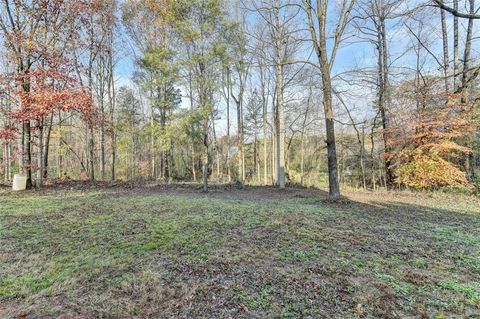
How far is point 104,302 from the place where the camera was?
1953mm

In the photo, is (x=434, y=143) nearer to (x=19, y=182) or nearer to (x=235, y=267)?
(x=235, y=267)

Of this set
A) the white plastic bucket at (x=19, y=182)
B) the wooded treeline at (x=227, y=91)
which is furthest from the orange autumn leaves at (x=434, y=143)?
the white plastic bucket at (x=19, y=182)

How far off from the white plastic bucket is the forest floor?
4.55 meters

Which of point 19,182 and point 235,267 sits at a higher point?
point 19,182

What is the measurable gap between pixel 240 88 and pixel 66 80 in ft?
34.1

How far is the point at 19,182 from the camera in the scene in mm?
8219

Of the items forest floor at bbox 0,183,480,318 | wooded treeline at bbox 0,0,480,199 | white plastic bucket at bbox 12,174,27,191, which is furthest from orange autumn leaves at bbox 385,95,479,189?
white plastic bucket at bbox 12,174,27,191

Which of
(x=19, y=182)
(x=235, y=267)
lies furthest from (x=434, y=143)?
(x=19, y=182)

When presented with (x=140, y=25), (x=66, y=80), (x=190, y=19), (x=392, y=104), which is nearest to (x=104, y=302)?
(x=66, y=80)

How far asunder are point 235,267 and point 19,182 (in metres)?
8.97

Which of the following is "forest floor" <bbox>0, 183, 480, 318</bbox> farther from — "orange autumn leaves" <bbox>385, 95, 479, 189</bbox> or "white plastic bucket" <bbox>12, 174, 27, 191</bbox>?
"orange autumn leaves" <bbox>385, 95, 479, 189</bbox>

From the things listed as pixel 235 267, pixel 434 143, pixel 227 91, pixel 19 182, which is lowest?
pixel 235 267

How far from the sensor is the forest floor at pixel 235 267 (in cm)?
191

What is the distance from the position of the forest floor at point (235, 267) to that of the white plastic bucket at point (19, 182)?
455 centimetres
